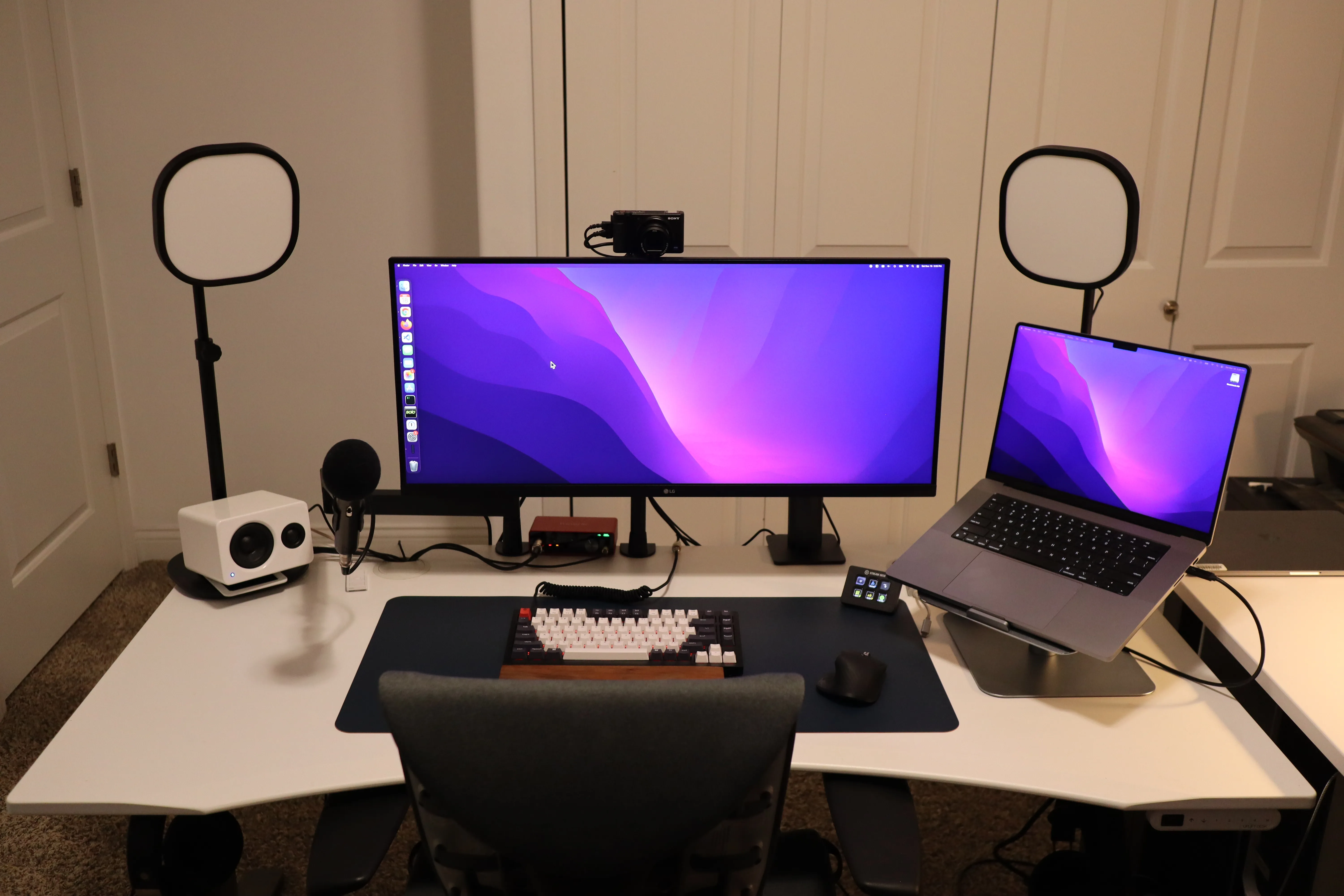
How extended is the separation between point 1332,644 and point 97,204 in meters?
2.90

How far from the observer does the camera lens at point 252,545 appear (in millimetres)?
1543

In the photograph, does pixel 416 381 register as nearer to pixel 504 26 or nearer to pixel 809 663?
pixel 809 663

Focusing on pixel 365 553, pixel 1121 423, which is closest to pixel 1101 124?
pixel 1121 423

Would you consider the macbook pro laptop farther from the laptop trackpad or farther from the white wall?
the white wall

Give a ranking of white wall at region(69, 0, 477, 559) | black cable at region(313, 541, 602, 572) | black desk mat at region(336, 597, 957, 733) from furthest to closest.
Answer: white wall at region(69, 0, 477, 559), black cable at region(313, 541, 602, 572), black desk mat at region(336, 597, 957, 733)

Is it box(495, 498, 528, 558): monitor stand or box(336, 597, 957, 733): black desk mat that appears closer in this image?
box(336, 597, 957, 733): black desk mat

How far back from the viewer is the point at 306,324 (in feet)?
9.82

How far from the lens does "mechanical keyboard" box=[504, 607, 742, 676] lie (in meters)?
1.37

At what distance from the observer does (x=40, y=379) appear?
2.63 metres

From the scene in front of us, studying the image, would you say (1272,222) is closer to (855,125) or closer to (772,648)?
(855,125)

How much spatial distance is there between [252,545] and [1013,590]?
1.05 meters

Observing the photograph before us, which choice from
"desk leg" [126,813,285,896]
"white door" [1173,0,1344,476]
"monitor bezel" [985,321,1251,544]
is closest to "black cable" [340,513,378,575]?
"desk leg" [126,813,285,896]

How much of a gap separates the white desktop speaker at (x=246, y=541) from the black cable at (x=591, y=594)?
37 cm

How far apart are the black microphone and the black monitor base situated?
2.04 ft
